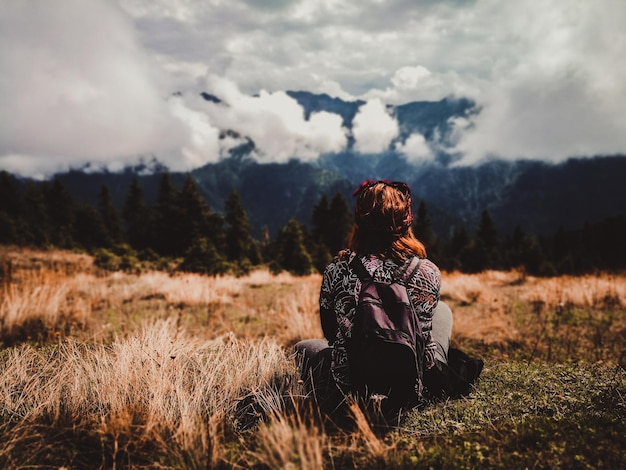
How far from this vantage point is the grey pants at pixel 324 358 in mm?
2586

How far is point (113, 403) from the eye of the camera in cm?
231

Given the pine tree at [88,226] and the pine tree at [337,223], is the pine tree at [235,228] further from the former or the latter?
the pine tree at [88,226]

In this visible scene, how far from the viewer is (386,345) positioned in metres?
2.10

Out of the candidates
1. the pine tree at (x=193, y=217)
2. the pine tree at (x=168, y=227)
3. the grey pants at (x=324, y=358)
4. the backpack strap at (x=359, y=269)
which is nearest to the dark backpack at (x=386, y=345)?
the backpack strap at (x=359, y=269)

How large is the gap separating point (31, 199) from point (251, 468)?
62402 mm

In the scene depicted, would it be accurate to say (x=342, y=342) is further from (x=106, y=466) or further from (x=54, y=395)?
(x=54, y=395)

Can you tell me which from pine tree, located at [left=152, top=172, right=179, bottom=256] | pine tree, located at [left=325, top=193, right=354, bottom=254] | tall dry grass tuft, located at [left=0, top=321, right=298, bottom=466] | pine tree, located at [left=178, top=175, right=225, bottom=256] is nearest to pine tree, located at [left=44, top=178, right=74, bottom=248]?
pine tree, located at [left=152, top=172, right=179, bottom=256]

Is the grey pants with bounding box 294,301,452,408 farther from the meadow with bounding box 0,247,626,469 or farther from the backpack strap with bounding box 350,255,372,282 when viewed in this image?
the backpack strap with bounding box 350,255,372,282

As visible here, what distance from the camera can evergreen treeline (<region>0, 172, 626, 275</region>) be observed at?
20656 millimetres

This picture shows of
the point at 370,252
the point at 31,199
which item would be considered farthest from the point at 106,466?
the point at 31,199

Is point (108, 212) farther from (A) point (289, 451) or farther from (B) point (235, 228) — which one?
(A) point (289, 451)

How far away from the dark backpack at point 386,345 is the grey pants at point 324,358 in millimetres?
366

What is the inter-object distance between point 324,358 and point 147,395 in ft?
4.24

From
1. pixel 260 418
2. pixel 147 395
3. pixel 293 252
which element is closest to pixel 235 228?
pixel 293 252
